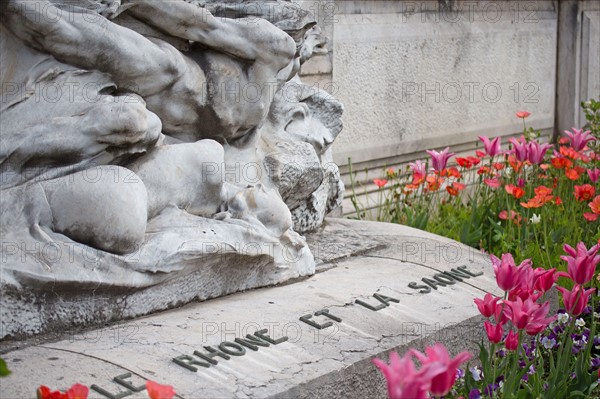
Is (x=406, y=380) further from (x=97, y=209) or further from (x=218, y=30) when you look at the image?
(x=218, y=30)

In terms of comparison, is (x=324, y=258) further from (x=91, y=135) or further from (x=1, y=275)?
(x=1, y=275)

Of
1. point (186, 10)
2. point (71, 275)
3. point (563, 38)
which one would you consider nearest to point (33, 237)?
point (71, 275)

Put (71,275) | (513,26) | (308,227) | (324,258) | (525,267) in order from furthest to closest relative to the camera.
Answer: (513,26) → (308,227) → (324,258) → (71,275) → (525,267)

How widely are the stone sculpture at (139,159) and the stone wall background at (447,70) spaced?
135 centimetres

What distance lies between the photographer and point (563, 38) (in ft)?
28.3

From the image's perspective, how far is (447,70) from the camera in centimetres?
729

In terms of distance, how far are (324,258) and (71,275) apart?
1352 mm

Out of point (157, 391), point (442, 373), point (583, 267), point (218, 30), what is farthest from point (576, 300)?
point (218, 30)

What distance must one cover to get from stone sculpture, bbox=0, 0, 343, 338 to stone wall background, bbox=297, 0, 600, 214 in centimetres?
135

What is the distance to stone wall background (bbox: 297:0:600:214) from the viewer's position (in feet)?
20.9

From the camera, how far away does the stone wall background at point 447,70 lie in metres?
6.38

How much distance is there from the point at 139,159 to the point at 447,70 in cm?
399

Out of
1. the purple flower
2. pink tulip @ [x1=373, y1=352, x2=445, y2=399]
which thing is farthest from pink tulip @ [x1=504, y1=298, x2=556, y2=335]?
pink tulip @ [x1=373, y1=352, x2=445, y2=399]

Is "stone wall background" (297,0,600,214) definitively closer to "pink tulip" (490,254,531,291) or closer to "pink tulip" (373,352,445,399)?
"pink tulip" (490,254,531,291)
